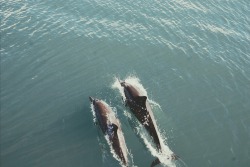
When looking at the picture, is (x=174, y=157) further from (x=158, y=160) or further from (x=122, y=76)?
(x=122, y=76)

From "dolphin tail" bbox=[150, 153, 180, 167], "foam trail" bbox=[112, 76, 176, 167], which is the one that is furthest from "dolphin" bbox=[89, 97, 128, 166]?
"dolphin tail" bbox=[150, 153, 180, 167]

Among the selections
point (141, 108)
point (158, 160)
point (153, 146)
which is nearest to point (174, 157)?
point (158, 160)

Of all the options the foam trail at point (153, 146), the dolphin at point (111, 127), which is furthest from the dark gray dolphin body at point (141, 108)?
the dolphin at point (111, 127)

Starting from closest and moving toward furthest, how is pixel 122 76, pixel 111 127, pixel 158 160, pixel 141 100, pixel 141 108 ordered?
pixel 158 160, pixel 111 127, pixel 141 100, pixel 141 108, pixel 122 76

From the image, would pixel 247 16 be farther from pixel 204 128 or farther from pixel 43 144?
pixel 43 144

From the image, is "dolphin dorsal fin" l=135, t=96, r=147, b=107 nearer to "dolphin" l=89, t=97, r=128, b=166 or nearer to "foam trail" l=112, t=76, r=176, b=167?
"foam trail" l=112, t=76, r=176, b=167

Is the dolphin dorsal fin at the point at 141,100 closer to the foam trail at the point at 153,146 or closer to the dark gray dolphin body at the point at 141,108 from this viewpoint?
the dark gray dolphin body at the point at 141,108
